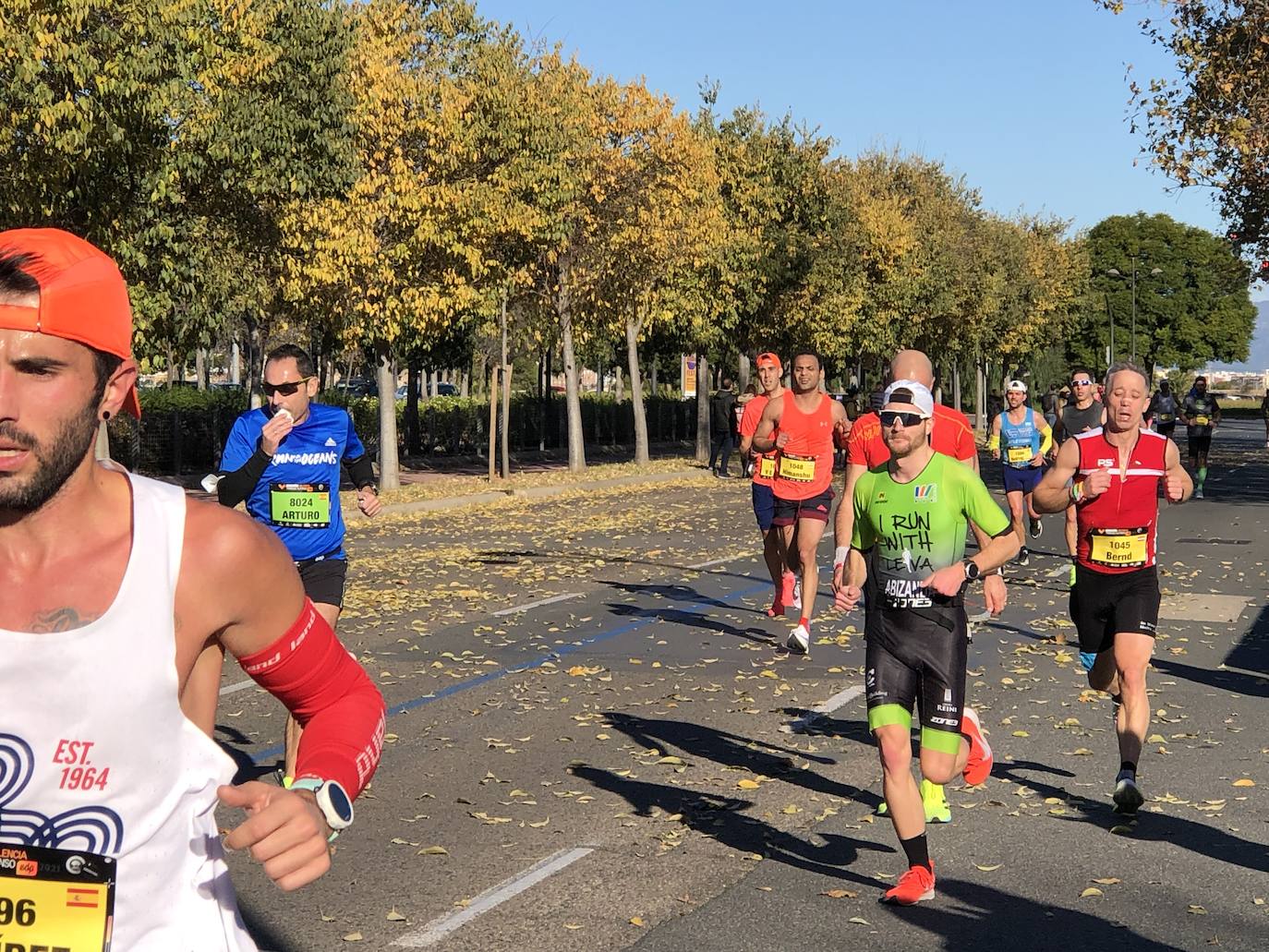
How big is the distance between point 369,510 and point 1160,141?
2364 cm

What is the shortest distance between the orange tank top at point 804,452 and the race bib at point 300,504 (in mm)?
5109

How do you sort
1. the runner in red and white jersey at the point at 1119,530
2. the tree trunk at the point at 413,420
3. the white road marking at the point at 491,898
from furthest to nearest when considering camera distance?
the tree trunk at the point at 413,420
the runner in red and white jersey at the point at 1119,530
the white road marking at the point at 491,898

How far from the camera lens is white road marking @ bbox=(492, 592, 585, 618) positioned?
14.4 m

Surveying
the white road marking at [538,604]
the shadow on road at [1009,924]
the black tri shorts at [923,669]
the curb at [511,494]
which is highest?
the black tri shorts at [923,669]

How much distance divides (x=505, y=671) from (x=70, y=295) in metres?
9.36

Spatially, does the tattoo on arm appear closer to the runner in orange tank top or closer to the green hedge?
the runner in orange tank top

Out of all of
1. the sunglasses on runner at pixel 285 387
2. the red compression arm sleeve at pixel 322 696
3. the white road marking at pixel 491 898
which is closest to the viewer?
the red compression arm sleeve at pixel 322 696

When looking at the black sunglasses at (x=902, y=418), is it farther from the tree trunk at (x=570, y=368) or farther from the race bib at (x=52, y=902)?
the tree trunk at (x=570, y=368)

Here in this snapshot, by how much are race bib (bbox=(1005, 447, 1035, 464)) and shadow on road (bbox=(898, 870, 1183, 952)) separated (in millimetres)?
12627

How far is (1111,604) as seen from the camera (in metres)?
8.00

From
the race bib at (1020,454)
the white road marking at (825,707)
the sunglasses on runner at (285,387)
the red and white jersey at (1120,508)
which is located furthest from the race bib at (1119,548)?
the race bib at (1020,454)

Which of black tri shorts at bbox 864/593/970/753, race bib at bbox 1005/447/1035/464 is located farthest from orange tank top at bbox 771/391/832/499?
race bib at bbox 1005/447/1035/464

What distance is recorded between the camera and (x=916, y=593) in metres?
6.69

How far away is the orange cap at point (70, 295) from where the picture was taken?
2156mm
